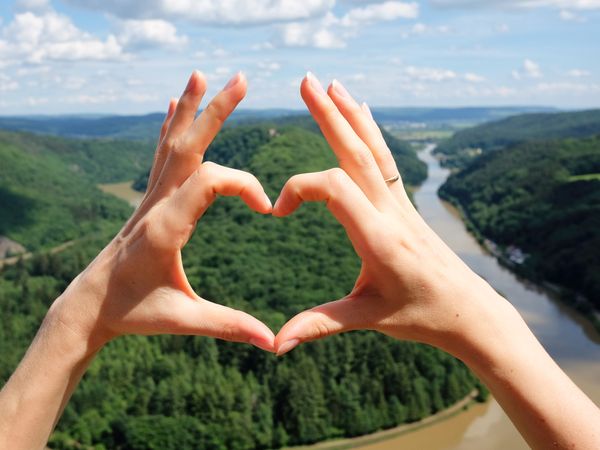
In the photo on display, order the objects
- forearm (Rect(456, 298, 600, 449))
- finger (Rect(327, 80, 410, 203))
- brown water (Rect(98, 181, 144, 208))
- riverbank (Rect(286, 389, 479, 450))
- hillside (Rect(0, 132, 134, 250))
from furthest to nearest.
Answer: brown water (Rect(98, 181, 144, 208)) < hillside (Rect(0, 132, 134, 250)) < riverbank (Rect(286, 389, 479, 450)) < finger (Rect(327, 80, 410, 203)) < forearm (Rect(456, 298, 600, 449))

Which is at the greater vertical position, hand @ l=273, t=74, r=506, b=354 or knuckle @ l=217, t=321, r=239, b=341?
hand @ l=273, t=74, r=506, b=354

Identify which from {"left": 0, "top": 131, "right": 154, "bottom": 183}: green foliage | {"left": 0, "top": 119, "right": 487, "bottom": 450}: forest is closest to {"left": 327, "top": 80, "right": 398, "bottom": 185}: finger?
{"left": 0, "top": 119, "right": 487, "bottom": 450}: forest

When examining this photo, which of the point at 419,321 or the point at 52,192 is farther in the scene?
the point at 52,192

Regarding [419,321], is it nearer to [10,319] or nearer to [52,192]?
[10,319]

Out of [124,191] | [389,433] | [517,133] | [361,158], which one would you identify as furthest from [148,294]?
[517,133]

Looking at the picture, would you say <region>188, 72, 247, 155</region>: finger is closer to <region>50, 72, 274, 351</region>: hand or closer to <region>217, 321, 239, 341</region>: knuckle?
<region>50, 72, 274, 351</region>: hand

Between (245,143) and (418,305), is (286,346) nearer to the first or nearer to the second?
(418,305)

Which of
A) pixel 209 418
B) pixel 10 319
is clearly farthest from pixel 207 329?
pixel 10 319

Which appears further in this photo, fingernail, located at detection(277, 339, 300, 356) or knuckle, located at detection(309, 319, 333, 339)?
knuckle, located at detection(309, 319, 333, 339)
